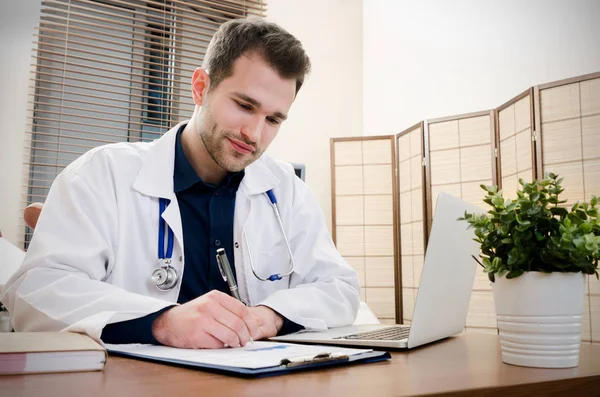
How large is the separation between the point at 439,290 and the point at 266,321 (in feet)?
1.21

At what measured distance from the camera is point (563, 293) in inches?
32.6

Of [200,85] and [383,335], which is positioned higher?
[200,85]

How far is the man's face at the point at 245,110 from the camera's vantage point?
5.02ft

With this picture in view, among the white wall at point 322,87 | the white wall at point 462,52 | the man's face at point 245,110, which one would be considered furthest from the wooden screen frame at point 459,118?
the man's face at point 245,110

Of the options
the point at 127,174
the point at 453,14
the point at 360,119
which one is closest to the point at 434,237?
the point at 127,174

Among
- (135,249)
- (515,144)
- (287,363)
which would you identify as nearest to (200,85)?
(135,249)

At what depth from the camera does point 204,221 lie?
157cm

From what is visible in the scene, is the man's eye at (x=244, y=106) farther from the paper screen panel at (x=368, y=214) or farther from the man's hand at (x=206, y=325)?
the paper screen panel at (x=368, y=214)

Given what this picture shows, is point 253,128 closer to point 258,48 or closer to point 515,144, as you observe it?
point 258,48

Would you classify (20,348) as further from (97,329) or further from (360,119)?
(360,119)

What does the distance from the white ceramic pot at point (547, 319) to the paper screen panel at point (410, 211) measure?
3602 mm

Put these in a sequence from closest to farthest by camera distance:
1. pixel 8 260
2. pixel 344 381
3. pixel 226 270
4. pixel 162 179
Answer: pixel 344 381 → pixel 226 270 → pixel 162 179 → pixel 8 260

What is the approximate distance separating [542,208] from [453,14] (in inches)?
166

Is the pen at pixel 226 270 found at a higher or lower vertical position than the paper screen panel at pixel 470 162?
lower
